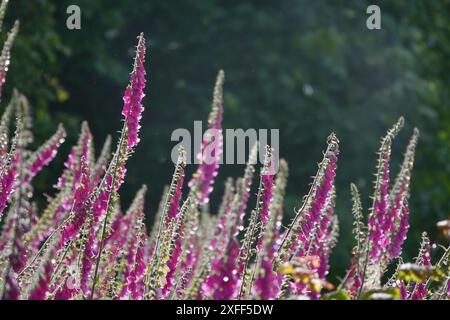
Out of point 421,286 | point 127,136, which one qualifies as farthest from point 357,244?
point 127,136

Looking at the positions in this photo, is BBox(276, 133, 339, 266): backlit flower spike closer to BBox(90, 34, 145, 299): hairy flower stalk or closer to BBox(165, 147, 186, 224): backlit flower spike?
BBox(165, 147, 186, 224): backlit flower spike

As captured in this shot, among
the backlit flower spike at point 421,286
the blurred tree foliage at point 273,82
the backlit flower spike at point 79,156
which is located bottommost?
the backlit flower spike at point 421,286

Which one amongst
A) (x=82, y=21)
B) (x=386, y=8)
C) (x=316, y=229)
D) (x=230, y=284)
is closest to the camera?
(x=230, y=284)

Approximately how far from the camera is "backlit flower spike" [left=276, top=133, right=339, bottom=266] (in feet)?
11.5

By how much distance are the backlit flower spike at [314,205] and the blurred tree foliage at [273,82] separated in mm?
11507

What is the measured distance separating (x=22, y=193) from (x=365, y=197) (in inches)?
591

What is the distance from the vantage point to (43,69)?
47.5 ft

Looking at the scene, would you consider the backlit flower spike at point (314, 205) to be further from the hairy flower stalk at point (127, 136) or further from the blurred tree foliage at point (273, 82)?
the blurred tree foliage at point (273, 82)

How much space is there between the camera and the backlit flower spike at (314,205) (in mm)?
3520

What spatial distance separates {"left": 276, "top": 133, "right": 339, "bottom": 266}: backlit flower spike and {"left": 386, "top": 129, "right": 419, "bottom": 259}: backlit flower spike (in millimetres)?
427

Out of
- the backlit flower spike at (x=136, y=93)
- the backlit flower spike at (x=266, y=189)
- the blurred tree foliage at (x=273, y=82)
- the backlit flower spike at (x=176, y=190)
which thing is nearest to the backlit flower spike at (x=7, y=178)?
the backlit flower spike at (x=136, y=93)

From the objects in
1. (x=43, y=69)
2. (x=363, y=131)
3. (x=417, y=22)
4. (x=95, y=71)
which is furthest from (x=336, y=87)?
(x=43, y=69)

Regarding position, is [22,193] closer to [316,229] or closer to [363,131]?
[316,229]

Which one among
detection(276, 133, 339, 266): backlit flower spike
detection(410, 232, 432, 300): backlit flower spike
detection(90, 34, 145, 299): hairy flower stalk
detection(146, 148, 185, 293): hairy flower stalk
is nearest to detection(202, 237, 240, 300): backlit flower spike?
detection(146, 148, 185, 293): hairy flower stalk
